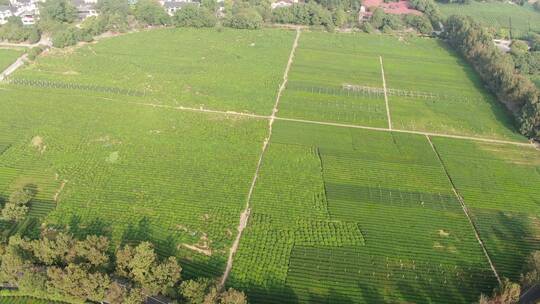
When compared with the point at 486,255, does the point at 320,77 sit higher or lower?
higher

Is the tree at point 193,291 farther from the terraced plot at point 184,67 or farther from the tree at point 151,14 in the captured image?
the tree at point 151,14

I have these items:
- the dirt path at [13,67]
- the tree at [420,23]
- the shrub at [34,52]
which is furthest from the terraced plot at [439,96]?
the dirt path at [13,67]

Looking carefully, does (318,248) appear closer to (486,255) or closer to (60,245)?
(486,255)

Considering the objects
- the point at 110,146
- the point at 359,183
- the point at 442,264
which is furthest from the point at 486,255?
the point at 110,146

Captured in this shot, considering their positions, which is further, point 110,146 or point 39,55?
point 39,55

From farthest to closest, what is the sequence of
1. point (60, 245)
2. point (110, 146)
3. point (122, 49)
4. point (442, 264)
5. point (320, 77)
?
point (122, 49)
point (320, 77)
point (110, 146)
point (442, 264)
point (60, 245)

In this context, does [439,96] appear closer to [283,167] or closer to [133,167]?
[283,167]
